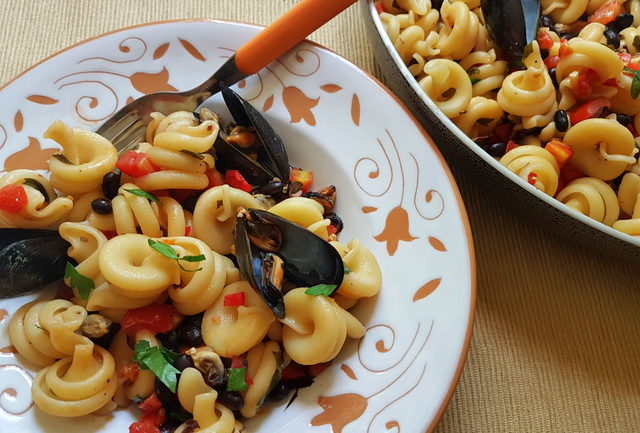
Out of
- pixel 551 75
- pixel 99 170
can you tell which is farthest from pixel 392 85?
pixel 99 170

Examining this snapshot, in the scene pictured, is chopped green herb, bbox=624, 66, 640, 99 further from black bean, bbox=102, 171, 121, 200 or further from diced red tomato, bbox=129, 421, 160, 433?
diced red tomato, bbox=129, 421, 160, 433

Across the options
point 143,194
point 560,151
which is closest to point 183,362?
point 143,194

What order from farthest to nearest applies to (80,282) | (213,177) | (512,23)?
(512,23) → (213,177) → (80,282)

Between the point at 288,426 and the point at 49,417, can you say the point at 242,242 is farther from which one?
the point at 49,417

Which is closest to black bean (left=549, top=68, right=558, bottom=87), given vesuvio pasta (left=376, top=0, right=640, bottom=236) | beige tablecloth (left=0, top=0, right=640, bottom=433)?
vesuvio pasta (left=376, top=0, right=640, bottom=236)

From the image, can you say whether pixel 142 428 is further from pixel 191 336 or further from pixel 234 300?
pixel 234 300

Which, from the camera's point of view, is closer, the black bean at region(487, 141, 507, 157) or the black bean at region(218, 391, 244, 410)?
the black bean at region(218, 391, 244, 410)
